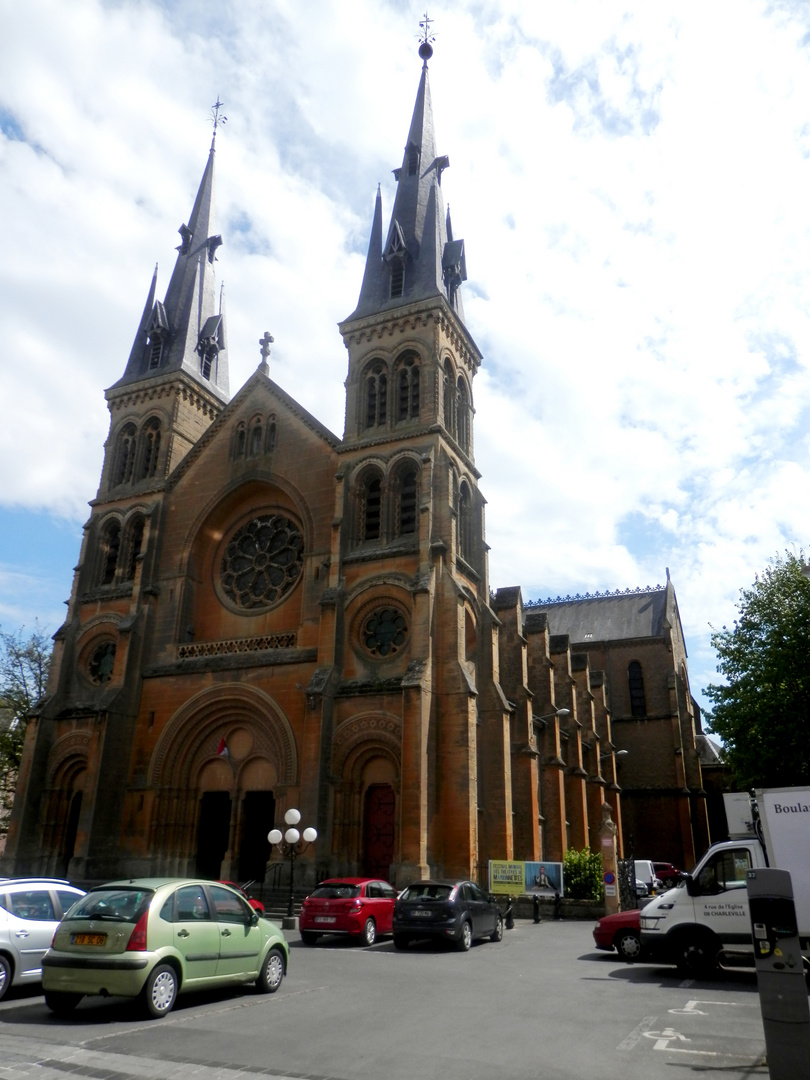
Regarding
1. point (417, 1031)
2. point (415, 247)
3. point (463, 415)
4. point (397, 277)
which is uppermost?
point (415, 247)

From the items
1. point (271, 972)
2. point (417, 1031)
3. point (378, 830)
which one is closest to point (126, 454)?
point (378, 830)

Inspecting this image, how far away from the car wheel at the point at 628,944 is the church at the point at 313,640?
8.35m

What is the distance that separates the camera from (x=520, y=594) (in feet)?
105

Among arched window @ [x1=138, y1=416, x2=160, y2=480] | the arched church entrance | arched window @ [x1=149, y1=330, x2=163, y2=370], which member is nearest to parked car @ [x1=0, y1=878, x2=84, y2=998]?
the arched church entrance

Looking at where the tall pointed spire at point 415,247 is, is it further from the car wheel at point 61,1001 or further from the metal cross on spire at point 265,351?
the car wheel at point 61,1001

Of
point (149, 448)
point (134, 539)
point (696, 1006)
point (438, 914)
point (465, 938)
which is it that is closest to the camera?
point (696, 1006)

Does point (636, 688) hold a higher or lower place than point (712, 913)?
higher

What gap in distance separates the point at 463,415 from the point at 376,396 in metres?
4.08

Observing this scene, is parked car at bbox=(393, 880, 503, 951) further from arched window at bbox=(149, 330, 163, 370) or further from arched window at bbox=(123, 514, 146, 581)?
arched window at bbox=(149, 330, 163, 370)

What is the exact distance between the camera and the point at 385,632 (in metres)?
27.0

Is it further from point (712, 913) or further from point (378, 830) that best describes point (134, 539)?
point (712, 913)

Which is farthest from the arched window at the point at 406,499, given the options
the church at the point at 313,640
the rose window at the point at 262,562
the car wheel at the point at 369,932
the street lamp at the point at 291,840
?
the car wheel at the point at 369,932

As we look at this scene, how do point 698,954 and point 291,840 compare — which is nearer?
point 698,954

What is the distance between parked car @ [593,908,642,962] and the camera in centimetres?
1496
